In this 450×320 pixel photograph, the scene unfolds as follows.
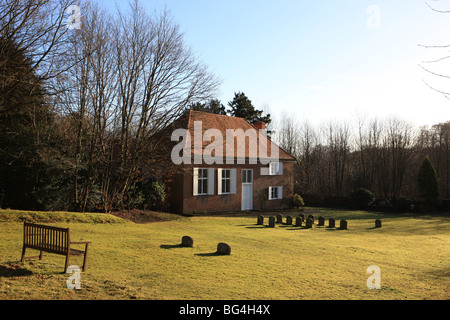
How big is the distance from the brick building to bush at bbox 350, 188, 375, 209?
25.1ft

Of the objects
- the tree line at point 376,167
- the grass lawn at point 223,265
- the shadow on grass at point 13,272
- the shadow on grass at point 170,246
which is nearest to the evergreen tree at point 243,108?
the tree line at point 376,167

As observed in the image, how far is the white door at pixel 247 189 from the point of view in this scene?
86.4 feet

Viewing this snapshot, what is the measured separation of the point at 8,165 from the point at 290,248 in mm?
14378

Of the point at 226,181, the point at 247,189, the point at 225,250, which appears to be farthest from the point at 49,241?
the point at 247,189

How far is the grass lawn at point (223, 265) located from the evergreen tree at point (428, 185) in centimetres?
1567

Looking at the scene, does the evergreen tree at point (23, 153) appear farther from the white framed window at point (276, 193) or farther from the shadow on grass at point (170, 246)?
the white framed window at point (276, 193)

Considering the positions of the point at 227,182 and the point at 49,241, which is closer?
the point at 49,241

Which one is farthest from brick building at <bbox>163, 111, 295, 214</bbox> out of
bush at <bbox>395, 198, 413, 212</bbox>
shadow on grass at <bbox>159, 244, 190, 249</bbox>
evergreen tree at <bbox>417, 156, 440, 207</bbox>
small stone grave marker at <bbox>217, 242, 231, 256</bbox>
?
evergreen tree at <bbox>417, 156, 440, 207</bbox>

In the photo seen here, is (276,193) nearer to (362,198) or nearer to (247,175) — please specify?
(247,175)

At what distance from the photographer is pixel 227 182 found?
25.0 metres

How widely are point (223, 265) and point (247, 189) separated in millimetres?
17531
